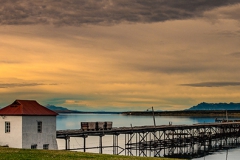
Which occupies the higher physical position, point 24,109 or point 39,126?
point 24,109

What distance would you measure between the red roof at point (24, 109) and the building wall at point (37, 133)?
0.48 m

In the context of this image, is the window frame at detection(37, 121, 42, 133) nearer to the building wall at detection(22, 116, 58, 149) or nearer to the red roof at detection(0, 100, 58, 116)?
the building wall at detection(22, 116, 58, 149)

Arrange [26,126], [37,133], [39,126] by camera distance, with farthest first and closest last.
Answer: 1. [39,126]
2. [37,133]
3. [26,126]

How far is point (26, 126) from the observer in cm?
4603

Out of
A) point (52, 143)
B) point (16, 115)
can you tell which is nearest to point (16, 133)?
point (16, 115)

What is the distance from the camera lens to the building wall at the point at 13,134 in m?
45.3

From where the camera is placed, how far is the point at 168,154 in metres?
70.6

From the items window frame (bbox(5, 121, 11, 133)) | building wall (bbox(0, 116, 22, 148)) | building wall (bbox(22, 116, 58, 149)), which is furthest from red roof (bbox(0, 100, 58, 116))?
window frame (bbox(5, 121, 11, 133))

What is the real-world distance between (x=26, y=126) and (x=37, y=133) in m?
1.65

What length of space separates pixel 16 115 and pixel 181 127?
45005 millimetres

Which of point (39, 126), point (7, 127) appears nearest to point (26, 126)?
point (39, 126)

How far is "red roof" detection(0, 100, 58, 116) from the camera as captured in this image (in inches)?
1825

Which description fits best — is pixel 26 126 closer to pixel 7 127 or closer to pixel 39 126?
pixel 39 126

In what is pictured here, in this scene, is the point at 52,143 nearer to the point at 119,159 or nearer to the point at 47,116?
the point at 47,116
